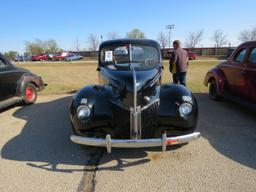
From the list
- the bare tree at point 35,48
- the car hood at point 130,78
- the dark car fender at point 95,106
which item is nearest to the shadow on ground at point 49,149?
the dark car fender at point 95,106

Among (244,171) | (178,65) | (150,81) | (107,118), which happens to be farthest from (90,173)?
(178,65)

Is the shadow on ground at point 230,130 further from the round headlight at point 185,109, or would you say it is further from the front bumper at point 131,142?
the front bumper at point 131,142

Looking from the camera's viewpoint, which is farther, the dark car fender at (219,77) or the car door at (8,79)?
the dark car fender at (219,77)

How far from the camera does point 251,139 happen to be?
4.00 m

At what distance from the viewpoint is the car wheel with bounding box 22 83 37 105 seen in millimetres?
6617

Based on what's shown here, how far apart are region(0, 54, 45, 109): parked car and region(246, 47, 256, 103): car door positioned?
229 inches

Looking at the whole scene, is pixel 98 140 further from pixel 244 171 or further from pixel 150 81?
pixel 244 171

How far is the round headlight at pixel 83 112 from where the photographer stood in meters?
3.20

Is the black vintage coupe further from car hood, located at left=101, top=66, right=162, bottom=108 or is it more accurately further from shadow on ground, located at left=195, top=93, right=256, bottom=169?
shadow on ground, located at left=195, top=93, right=256, bottom=169

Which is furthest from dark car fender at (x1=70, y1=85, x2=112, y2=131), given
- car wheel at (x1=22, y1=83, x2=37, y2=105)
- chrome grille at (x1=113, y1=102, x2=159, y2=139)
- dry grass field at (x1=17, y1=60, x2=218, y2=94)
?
dry grass field at (x1=17, y1=60, x2=218, y2=94)

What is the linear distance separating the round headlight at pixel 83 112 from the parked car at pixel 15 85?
3384 mm

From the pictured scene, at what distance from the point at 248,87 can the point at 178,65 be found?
2.30 meters

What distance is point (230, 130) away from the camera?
14.6 feet

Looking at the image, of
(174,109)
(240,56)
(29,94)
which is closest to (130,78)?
(174,109)
